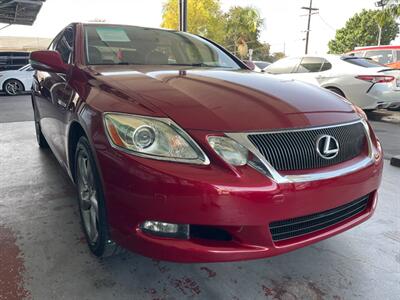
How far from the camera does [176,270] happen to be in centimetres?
204

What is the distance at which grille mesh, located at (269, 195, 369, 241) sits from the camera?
1664 mm

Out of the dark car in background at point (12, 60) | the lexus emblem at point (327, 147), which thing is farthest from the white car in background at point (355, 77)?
the dark car in background at point (12, 60)

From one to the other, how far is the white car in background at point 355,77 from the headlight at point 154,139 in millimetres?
5332

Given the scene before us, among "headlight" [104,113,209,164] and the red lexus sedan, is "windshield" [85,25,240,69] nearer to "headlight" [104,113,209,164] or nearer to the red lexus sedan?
the red lexus sedan

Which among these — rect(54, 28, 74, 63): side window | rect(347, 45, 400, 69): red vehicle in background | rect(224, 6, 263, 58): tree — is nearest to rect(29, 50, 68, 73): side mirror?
rect(54, 28, 74, 63): side window

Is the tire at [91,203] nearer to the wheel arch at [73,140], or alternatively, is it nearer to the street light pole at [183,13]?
the wheel arch at [73,140]

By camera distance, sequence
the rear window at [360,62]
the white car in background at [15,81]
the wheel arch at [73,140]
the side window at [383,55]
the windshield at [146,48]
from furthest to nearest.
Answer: the white car in background at [15,81]
the side window at [383,55]
the rear window at [360,62]
the windshield at [146,48]
the wheel arch at [73,140]

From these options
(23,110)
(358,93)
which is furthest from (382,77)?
(23,110)

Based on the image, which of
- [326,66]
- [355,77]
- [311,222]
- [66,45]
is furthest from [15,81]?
[311,222]

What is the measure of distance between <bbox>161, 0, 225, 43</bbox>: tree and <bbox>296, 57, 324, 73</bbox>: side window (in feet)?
92.0

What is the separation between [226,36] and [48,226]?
3646 centimetres

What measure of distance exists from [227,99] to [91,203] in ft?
3.09

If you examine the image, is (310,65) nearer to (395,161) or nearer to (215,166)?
(395,161)

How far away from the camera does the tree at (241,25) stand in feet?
114
